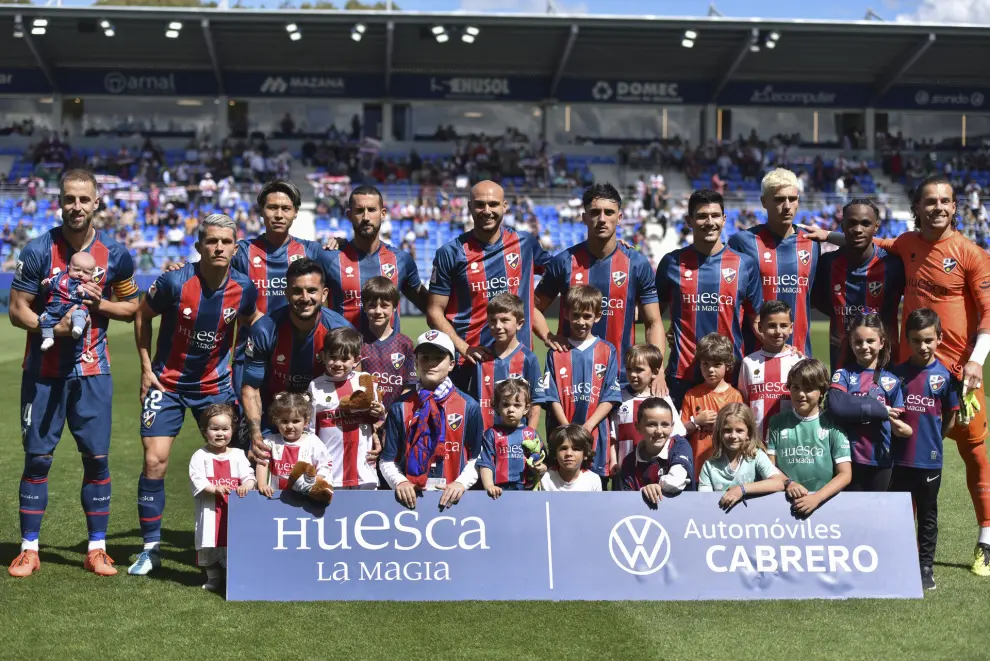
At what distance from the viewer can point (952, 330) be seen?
642cm

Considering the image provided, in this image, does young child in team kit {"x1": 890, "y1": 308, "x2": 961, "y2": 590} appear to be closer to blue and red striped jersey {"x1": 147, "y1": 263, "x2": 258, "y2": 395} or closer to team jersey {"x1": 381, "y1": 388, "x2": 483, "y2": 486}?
team jersey {"x1": 381, "y1": 388, "x2": 483, "y2": 486}

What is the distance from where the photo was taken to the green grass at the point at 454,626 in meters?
4.82

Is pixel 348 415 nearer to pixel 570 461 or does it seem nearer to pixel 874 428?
pixel 570 461

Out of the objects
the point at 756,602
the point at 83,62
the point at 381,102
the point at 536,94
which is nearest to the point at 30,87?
the point at 83,62

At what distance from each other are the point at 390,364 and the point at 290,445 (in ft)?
2.71

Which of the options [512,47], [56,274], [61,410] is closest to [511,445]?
[61,410]

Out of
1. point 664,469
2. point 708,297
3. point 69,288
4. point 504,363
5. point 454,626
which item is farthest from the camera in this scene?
point 708,297

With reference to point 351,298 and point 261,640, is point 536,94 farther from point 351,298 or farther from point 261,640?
point 261,640

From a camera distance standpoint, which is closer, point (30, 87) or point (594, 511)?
point (594, 511)

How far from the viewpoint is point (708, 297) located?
22.0ft

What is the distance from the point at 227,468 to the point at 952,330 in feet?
13.6

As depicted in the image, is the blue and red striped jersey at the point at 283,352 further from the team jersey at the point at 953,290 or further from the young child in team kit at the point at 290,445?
the team jersey at the point at 953,290

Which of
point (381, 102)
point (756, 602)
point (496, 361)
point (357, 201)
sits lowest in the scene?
point (756, 602)

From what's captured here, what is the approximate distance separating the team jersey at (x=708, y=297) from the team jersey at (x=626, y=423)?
50cm
